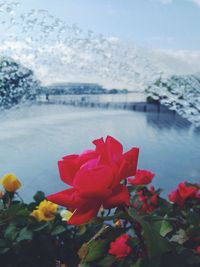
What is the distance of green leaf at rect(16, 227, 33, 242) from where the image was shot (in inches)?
33.1

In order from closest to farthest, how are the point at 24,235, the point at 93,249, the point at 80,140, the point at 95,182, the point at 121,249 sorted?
the point at 95,182 → the point at 93,249 → the point at 121,249 → the point at 24,235 → the point at 80,140

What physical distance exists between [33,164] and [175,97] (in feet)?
1.84

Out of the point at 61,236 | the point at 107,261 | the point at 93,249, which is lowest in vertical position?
the point at 61,236

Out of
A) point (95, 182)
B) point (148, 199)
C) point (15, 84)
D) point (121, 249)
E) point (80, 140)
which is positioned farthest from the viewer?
point (15, 84)

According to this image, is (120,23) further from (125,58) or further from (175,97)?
(175,97)

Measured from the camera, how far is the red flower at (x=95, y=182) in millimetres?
317

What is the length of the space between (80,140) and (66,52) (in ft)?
1.11

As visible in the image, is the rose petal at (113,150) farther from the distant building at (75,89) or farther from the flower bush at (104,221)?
the distant building at (75,89)

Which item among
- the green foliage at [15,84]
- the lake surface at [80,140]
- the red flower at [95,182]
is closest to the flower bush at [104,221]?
the red flower at [95,182]

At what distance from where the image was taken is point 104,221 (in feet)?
1.31

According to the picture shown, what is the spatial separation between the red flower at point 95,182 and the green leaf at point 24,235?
21.0 inches

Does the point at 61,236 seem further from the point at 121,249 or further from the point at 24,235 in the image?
the point at 121,249

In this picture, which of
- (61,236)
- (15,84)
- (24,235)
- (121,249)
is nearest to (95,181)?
(121,249)

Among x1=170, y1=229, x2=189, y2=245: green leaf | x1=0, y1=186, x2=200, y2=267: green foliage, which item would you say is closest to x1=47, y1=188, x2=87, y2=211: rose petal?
x1=0, y1=186, x2=200, y2=267: green foliage
